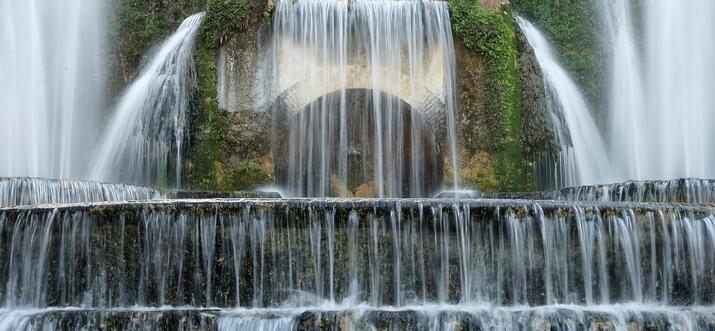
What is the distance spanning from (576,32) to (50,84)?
40.9 feet

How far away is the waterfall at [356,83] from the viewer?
54.9 ft

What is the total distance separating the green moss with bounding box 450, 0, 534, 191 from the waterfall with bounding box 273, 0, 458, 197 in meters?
0.43

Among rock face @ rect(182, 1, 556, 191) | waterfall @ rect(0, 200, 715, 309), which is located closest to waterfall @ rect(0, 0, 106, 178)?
rock face @ rect(182, 1, 556, 191)

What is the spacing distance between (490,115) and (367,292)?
7.58 meters

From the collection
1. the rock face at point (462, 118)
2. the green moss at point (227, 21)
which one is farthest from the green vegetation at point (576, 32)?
the green moss at point (227, 21)

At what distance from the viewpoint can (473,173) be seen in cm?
1669

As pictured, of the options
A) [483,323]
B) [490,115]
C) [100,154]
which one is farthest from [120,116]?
[483,323]

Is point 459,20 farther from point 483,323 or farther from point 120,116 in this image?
point 483,323

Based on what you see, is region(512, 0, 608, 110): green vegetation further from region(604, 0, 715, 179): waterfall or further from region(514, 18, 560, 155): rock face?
region(514, 18, 560, 155): rock face

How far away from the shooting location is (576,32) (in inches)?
883

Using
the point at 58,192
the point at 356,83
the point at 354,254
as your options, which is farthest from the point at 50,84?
the point at 354,254

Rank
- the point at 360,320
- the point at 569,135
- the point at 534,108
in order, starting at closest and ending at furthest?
the point at 360,320, the point at 534,108, the point at 569,135

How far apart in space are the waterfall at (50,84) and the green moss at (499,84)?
28.4 feet

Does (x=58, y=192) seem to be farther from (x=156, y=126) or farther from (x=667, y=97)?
(x=667, y=97)
